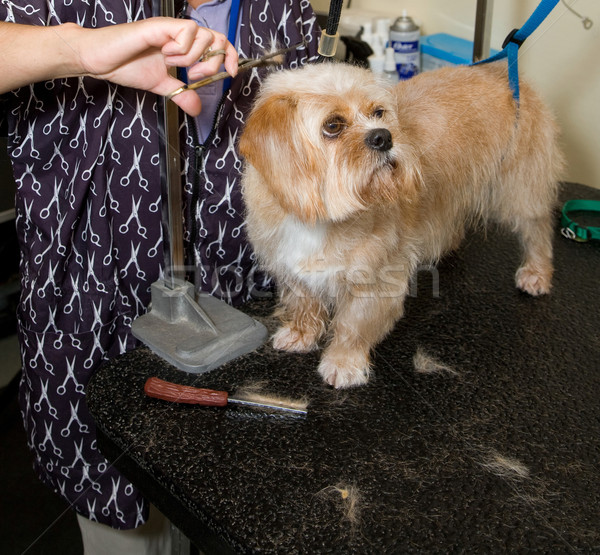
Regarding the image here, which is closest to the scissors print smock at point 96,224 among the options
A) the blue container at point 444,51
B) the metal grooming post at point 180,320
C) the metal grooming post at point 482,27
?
the metal grooming post at point 180,320

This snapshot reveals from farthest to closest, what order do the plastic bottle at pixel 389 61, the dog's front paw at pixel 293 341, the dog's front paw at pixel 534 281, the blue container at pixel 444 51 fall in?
the plastic bottle at pixel 389 61, the blue container at pixel 444 51, the dog's front paw at pixel 534 281, the dog's front paw at pixel 293 341

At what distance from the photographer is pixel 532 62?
75.7 inches

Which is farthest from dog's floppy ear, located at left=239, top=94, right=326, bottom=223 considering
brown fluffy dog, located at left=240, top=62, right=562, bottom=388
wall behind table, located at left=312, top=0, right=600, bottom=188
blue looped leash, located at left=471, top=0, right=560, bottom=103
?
wall behind table, located at left=312, top=0, right=600, bottom=188

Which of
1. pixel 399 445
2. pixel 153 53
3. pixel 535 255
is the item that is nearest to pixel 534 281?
pixel 535 255

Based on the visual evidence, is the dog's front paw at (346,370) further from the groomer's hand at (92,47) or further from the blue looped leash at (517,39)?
the blue looped leash at (517,39)

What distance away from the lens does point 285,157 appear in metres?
0.92

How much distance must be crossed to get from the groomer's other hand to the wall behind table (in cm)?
120

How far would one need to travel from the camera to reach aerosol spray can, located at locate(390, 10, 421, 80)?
81.7 inches

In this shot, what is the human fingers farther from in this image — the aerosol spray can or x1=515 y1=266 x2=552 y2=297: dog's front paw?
the aerosol spray can

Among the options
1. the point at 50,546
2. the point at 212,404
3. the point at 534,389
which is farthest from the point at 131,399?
the point at 50,546

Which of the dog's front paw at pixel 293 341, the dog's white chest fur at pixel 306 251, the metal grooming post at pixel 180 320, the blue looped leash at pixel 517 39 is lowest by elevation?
the dog's front paw at pixel 293 341

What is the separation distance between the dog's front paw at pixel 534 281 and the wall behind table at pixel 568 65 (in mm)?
743

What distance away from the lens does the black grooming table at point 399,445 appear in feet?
2.49

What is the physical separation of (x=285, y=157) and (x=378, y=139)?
0.14m
